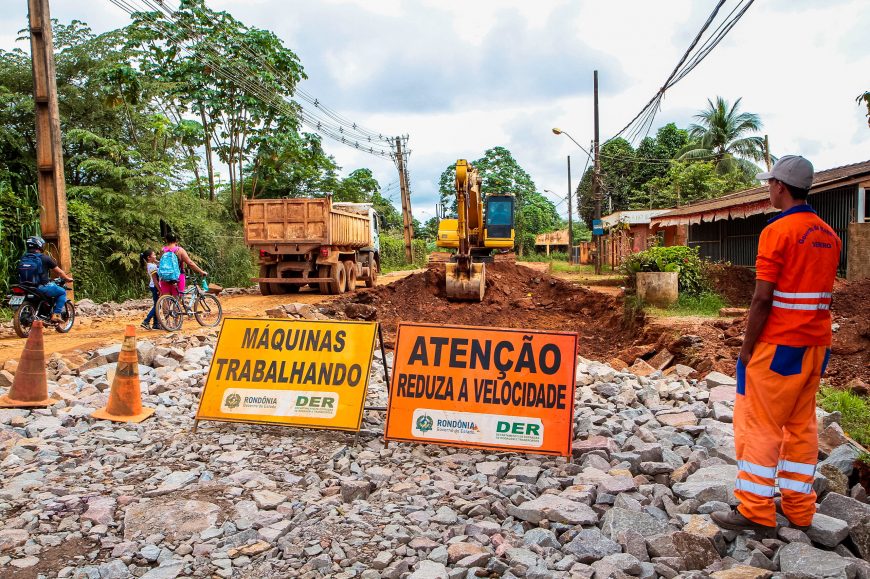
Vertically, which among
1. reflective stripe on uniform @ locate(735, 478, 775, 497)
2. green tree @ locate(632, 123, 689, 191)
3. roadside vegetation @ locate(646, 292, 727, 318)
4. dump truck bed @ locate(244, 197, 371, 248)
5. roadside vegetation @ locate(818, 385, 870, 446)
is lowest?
roadside vegetation @ locate(818, 385, 870, 446)

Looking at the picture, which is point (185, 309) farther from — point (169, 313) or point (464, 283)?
point (464, 283)

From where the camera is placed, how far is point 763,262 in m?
3.51

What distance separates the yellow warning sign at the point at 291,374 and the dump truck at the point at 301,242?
39.1ft

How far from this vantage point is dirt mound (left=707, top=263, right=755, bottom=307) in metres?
15.3

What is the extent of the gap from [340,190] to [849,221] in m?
28.1

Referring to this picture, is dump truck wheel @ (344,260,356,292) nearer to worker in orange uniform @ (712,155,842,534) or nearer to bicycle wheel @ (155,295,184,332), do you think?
bicycle wheel @ (155,295,184,332)

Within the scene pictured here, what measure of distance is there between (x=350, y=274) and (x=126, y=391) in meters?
14.2

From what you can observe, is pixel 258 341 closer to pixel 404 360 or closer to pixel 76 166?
pixel 404 360

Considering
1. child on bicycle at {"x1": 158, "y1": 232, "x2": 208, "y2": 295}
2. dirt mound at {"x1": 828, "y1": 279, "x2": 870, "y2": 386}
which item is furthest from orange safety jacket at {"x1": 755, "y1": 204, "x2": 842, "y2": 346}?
child on bicycle at {"x1": 158, "y1": 232, "x2": 208, "y2": 295}

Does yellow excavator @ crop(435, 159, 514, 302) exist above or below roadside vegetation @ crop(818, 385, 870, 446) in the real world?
above

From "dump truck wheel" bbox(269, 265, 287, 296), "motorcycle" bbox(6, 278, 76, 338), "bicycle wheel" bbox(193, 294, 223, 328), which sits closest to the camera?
"motorcycle" bbox(6, 278, 76, 338)

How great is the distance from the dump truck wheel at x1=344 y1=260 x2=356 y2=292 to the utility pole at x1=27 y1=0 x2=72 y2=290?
8200 mm

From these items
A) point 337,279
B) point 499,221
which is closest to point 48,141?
point 337,279

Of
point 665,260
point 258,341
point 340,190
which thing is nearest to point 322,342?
point 258,341
